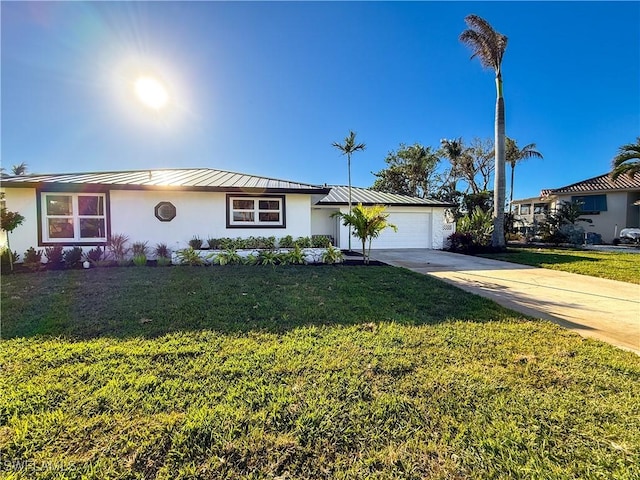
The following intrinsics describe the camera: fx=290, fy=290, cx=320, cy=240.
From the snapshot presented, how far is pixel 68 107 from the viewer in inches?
397

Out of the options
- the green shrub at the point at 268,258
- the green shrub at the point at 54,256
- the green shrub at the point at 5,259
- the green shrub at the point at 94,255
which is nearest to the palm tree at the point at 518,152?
the green shrub at the point at 268,258

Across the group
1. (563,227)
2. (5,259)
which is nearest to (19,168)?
(5,259)

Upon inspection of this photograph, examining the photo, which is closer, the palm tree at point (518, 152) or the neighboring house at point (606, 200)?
the neighboring house at point (606, 200)

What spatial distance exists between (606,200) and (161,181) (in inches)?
1167

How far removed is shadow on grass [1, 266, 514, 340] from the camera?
447cm

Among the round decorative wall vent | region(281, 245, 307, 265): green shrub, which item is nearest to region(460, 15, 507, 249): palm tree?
region(281, 245, 307, 265): green shrub

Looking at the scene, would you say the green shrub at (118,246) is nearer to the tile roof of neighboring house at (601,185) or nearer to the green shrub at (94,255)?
the green shrub at (94,255)

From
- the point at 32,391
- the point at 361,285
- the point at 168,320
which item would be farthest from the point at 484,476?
the point at 361,285

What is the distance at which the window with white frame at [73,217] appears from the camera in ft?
33.2

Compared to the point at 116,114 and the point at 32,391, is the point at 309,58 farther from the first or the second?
the point at 32,391

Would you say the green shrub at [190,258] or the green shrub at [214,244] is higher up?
the green shrub at [214,244]

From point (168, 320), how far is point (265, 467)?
3426 millimetres

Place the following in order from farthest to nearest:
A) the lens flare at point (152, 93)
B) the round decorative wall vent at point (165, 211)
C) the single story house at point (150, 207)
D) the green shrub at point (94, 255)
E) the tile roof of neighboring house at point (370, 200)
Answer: the tile roof of neighboring house at point (370, 200) → the round decorative wall vent at point (165, 211) → the lens flare at point (152, 93) → the single story house at point (150, 207) → the green shrub at point (94, 255)

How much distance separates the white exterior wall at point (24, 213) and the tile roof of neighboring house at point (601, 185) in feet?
104
